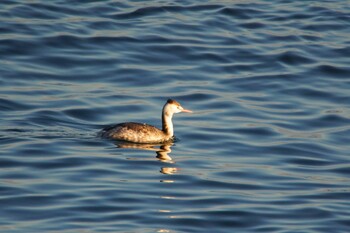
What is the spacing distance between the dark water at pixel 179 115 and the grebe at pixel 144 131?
0.22 meters

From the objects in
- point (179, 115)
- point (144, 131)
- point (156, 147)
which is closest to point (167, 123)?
point (156, 147)

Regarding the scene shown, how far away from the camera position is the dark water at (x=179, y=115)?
49.3ft

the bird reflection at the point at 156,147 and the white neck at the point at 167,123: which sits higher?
the white neck at the point at 167,123

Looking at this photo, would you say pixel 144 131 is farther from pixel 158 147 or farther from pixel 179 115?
pixel 179 115

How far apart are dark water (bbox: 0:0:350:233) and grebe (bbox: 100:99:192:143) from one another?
22 cm

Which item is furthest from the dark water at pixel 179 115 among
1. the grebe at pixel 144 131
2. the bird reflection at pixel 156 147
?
the grebe at pixel 144 131

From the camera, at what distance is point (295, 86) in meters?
24.7

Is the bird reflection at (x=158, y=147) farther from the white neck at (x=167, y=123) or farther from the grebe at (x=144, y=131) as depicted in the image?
the white neck at (x=167, y=123)

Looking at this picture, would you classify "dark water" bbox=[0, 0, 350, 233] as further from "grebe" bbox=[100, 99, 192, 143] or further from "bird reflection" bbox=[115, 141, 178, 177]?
"grebe" bbox=[100, 99, 192, 143]

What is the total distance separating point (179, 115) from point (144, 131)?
3.20 m

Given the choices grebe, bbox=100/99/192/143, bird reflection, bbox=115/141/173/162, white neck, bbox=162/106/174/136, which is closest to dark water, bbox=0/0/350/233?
bird reflection, bbox=115/141/173/162

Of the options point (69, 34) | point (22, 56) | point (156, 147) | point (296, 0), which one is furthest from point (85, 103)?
point (296, 0)

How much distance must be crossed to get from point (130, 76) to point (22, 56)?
10.0ft

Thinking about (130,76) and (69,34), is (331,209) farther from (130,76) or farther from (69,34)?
(69,34)
